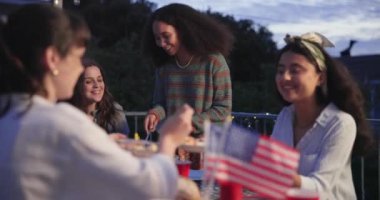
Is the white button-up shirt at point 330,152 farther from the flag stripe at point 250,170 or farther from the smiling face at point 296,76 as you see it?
the flag stripe at point 250,170

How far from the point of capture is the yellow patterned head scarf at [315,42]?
231 centimetres

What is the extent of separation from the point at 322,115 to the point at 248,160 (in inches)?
37.6

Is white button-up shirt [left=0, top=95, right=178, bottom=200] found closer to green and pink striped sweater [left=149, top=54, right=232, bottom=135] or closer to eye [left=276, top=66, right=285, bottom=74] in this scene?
eye [left=276, top=66, right=285, bottom=74]

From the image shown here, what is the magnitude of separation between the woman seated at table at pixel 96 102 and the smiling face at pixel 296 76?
1.32 metres

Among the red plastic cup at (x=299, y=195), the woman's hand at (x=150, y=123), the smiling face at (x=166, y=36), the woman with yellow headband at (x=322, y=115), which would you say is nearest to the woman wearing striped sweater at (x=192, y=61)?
the smiling face at (x=166, y=36)

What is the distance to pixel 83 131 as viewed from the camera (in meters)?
1.33

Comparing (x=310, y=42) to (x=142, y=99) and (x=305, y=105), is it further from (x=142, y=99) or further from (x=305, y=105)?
(x=142, y=99)

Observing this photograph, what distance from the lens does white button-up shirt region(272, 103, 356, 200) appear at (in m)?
2.16

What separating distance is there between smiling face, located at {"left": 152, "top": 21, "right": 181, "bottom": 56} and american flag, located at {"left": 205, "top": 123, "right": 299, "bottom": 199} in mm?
1689

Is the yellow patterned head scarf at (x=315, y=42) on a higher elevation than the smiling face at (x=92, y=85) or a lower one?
higher

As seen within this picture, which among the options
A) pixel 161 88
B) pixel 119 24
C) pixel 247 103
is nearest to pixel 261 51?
pixel 119 24

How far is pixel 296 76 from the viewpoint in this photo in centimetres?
229

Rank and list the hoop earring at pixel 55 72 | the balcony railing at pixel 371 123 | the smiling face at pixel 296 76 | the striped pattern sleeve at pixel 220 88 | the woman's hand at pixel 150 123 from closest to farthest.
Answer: the hoop earring at pixel 55 72 < the smiling face at pixel 296 76 < the woman's hand at pixel 150 123 < the striped pattern sleeve at pixel 220 88 < the balcony railing at pixel 371 123

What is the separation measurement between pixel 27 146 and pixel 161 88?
6.39ft
